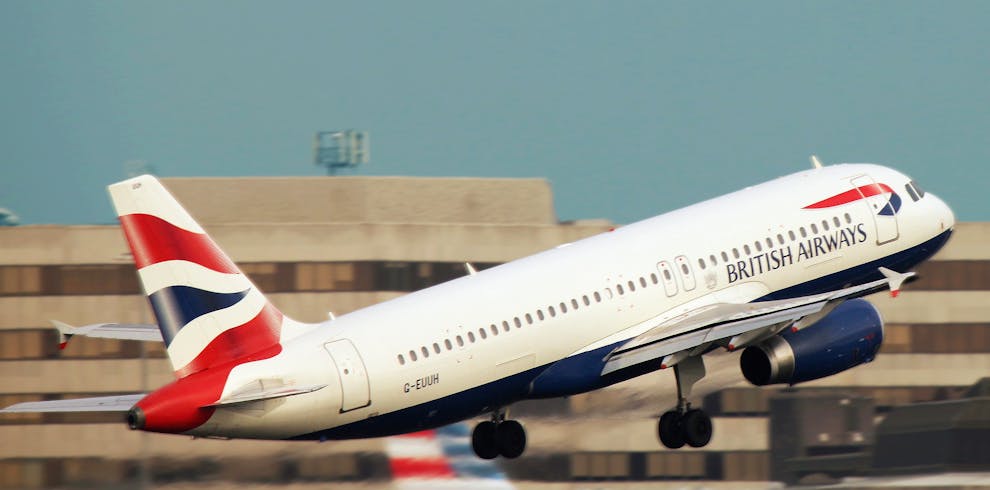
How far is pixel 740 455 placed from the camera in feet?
324

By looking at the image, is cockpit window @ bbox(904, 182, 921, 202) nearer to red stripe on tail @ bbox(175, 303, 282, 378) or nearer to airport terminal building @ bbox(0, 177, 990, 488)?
red stripe on tail @ bbox(175, 303, 282, 378)

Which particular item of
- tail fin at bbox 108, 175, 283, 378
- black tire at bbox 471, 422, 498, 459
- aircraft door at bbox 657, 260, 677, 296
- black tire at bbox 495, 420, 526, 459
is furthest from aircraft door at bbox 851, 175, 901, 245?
tail fin at bbox 108, 175, 283, 378

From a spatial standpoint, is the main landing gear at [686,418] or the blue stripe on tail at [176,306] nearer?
the blue stripe on tail at [176,306]

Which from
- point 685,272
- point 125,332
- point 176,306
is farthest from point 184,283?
point 685,272

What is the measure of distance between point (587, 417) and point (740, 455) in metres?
26.1

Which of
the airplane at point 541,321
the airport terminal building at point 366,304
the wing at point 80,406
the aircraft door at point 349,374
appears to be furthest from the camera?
the airport terminal building at point 366,304

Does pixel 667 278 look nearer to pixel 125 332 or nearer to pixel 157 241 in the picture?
pixel 157 241

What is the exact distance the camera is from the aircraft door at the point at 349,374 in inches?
1703

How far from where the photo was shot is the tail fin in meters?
41.7

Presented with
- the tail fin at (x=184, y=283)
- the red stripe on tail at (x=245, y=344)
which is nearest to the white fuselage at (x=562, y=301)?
the red stripe on tail at (x=245, y=344)

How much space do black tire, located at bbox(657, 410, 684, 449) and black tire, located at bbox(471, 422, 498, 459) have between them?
486 centimetres

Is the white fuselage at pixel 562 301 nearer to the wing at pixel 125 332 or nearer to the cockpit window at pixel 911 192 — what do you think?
the cockpit window at pixel 911 192

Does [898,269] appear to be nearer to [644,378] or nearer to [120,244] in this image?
[644,378]

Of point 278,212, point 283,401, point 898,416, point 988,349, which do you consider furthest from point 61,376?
point 283,401
